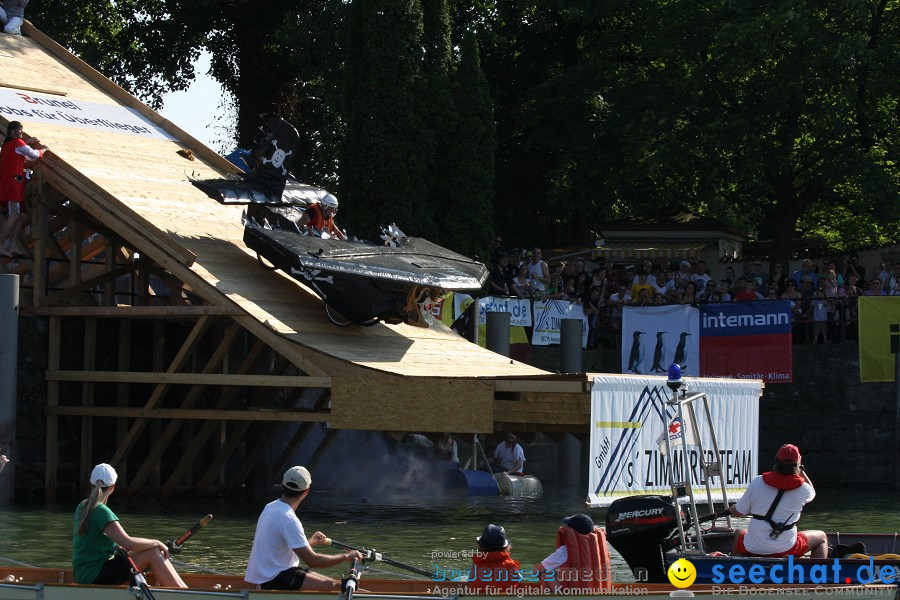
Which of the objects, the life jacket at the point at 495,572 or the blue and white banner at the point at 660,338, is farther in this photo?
the blue and white banner at the point at 660,338

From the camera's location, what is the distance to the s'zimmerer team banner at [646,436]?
19.8 metres

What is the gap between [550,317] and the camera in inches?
1257

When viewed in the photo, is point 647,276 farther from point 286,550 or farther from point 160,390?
point 286,550

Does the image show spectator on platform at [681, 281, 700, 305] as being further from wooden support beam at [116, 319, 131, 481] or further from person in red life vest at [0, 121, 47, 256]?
person in red life vest at [0, 121, 47, 256]

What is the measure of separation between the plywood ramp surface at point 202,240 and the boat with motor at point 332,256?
1.38ft

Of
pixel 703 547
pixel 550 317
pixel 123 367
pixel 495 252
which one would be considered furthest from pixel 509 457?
pixel 703 547

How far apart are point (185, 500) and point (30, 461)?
272cm

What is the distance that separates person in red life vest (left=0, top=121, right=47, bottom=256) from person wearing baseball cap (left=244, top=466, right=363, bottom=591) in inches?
511

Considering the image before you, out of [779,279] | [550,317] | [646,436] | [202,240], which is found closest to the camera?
[646,436]

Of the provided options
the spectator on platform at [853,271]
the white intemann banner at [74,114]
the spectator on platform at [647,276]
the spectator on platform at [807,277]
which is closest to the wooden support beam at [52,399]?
the white intemann banner at [74,114]

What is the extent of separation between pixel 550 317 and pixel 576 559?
19864 millimetres

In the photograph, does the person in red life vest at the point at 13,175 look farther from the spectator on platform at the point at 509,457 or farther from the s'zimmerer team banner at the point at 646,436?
the spectator on platform at the point at 509,457

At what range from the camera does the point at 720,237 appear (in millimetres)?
46875

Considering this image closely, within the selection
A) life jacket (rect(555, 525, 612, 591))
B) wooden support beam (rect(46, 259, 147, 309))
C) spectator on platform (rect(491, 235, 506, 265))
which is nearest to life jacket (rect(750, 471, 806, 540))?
life jacket (rect(555, 525, 612, 591))
